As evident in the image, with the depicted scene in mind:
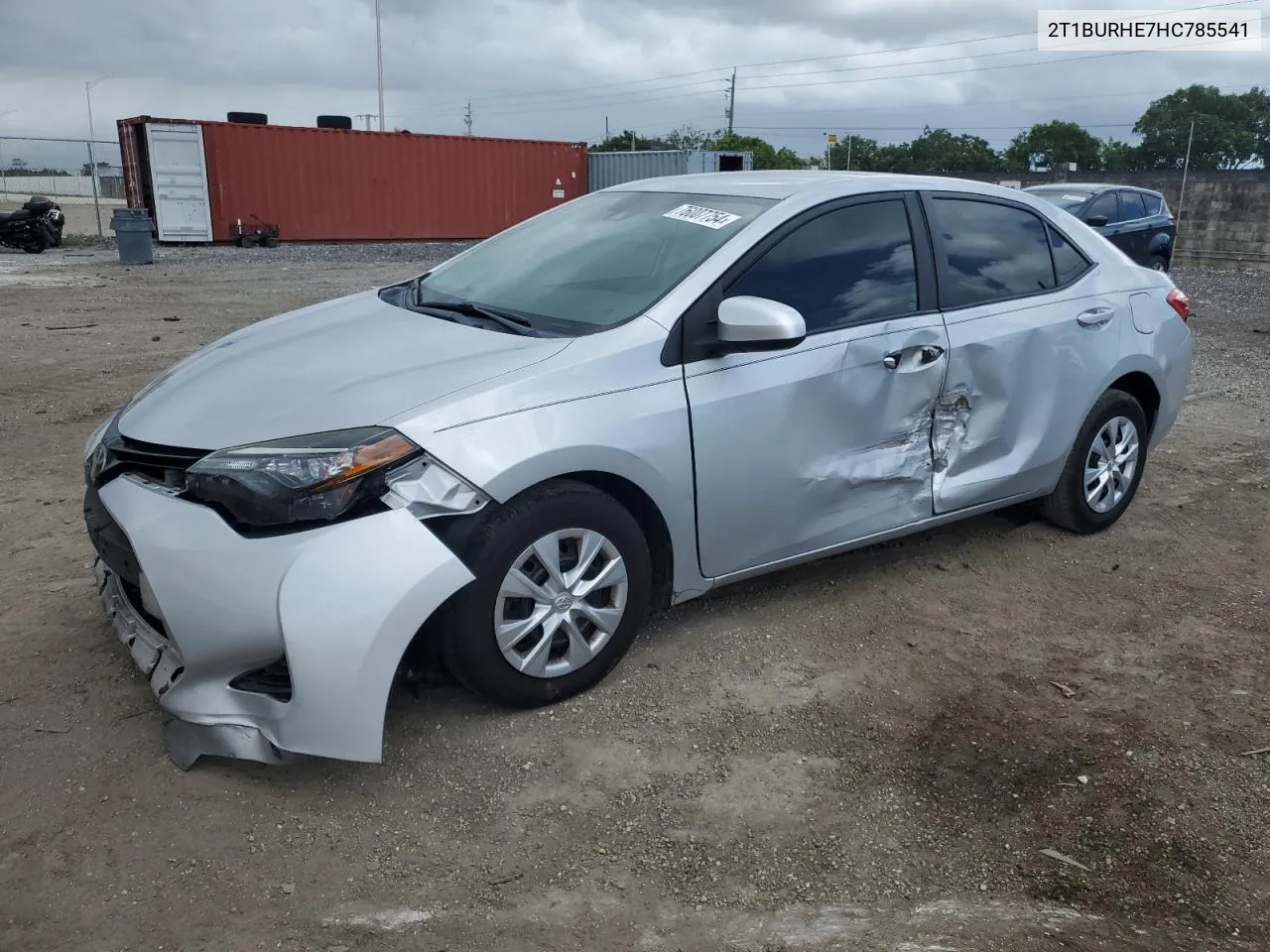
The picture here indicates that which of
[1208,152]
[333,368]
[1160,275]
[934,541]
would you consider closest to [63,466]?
[333,368]

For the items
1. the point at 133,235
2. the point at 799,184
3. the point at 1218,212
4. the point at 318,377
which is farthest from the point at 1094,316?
the point at 1218,212

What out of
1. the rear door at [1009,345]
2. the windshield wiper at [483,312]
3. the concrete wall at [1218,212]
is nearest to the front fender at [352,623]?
the windshield wiper at [483,312]

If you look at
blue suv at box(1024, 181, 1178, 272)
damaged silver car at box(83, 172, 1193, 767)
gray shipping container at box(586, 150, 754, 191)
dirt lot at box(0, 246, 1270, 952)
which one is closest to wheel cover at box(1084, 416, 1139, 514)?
damaged silver car at box(83, 172, 1193, 767)

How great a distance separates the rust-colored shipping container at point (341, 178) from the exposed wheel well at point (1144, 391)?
2245 cm

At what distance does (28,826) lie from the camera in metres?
2.70

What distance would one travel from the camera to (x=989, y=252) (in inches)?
170

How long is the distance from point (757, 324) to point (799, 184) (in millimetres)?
957

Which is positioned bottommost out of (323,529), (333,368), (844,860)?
(844,860)

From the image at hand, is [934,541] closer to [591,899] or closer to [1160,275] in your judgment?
[1160,275]

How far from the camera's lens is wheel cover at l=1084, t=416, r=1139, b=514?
4.78 m

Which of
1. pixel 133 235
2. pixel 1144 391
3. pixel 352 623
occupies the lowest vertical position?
pixel 352 623

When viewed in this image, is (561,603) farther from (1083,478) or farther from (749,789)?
(1083,478)

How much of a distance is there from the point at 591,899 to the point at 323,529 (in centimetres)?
113

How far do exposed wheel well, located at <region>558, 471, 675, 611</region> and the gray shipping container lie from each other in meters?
24.8
